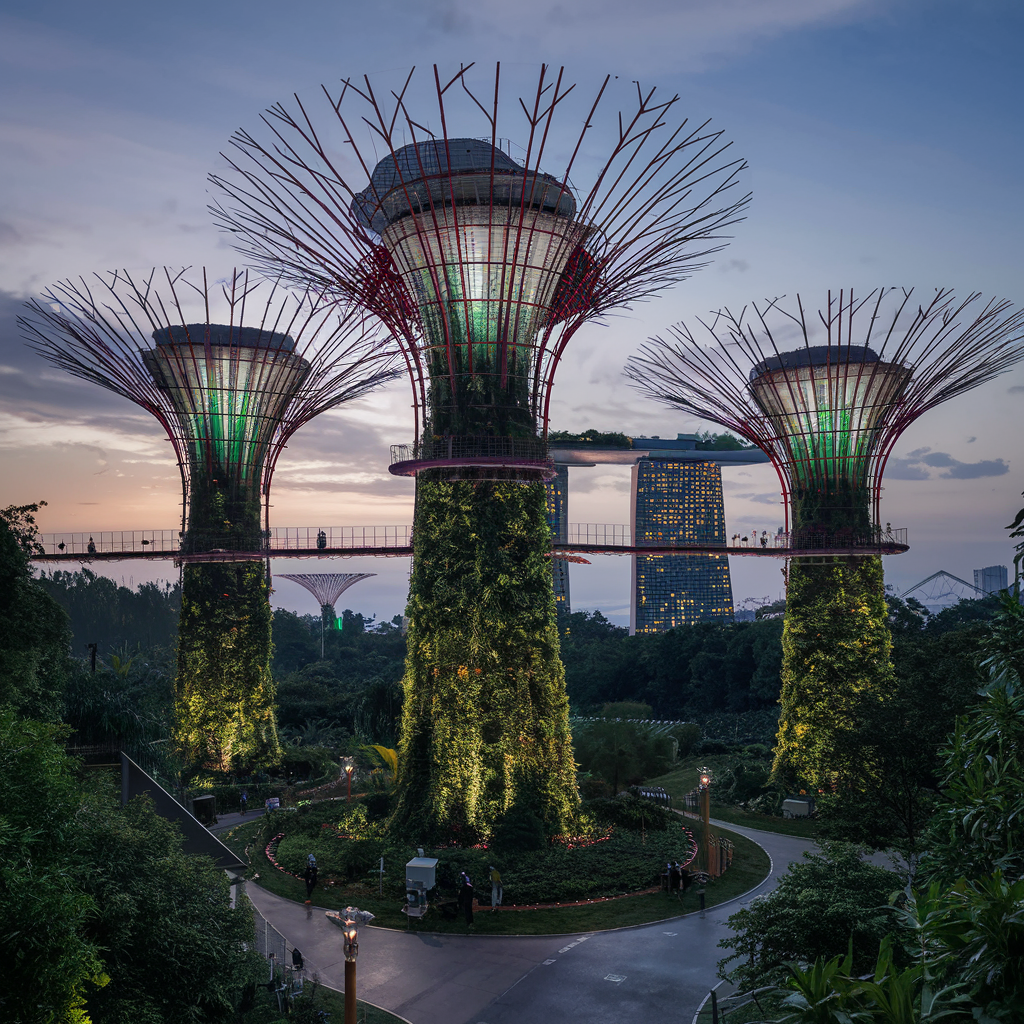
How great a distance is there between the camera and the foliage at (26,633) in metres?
16.7

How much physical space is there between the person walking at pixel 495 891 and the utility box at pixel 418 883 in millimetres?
1285

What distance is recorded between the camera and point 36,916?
7520 millimetres

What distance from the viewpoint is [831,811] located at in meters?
19.7

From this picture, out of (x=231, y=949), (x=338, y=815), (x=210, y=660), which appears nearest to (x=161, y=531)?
(x=210, y=660)

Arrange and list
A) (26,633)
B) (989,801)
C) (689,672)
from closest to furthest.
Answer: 1. (989,801)
2. (26,633)
3. (689,672)

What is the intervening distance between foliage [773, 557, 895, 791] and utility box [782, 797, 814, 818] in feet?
3.66

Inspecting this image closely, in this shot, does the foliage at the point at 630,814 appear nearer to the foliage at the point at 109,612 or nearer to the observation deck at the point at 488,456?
the observation deck at the point at 488,456

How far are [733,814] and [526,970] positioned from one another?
15136 millimetres

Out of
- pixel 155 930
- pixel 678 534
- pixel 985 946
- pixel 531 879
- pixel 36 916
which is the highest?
pixel 678 534

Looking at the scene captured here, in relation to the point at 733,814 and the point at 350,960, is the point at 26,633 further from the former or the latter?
the point at 733,814

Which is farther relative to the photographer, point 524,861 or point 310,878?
point 524,861

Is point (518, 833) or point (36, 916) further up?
point (36, 916)

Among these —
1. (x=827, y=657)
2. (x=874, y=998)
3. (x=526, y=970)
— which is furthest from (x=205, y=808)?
(x=874, y=998)

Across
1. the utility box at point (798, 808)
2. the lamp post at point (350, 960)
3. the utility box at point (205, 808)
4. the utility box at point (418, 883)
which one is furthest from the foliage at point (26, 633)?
the utility box at point (798, 808)
